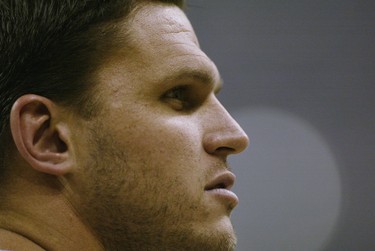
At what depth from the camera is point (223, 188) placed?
1.28 meters

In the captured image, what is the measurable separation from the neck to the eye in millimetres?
318

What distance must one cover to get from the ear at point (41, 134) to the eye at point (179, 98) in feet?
0.81

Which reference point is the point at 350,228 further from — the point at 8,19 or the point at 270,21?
the point at 8,19

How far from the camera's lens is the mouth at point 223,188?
Result: 124cm

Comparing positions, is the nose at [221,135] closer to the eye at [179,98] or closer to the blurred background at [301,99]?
the eye at [179,98]

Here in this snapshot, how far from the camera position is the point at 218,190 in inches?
49.4

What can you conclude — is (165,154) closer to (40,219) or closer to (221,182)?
(221,182)

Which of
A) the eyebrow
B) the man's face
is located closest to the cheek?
the man's face

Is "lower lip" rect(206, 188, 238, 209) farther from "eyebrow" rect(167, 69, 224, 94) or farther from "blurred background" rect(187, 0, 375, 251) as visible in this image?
"blurred background" rect(187, 0, 375, 251)

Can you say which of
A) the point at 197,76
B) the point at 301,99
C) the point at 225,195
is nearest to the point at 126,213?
the point at 225,195

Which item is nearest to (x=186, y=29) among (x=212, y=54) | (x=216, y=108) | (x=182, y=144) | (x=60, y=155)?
(x=216, y=108)

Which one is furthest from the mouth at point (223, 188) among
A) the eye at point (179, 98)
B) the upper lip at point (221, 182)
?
the eye at point (179, 98)

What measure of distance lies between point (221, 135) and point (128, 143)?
22 cm

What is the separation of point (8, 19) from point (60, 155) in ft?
1.14
